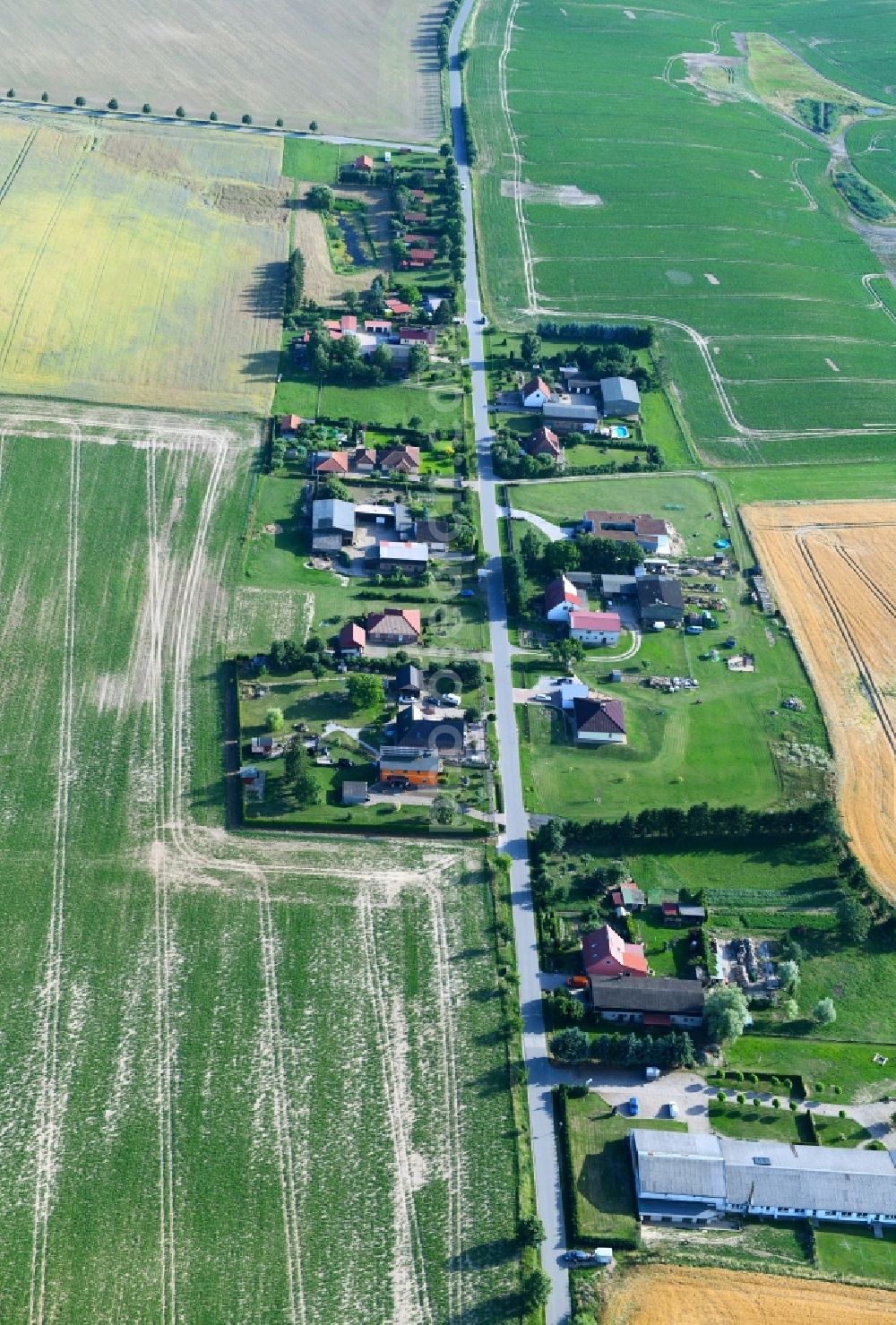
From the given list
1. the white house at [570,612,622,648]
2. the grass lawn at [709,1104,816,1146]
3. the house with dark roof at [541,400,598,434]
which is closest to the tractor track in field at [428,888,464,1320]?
the grass lawn at [709,1104,816,1146]

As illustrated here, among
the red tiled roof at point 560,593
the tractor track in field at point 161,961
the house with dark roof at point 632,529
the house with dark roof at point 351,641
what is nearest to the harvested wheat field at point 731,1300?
the tractor track in field at point 161,961

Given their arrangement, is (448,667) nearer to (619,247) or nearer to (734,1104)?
(734,1104)

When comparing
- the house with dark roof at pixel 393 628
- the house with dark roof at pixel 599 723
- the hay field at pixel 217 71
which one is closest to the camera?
the house with dark roof at pixel 599 723

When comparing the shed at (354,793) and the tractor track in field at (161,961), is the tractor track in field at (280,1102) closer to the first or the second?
the tractor track in field at (161,961)

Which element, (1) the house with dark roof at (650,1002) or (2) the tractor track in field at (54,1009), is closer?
(2) the tractor track in field at (54,1009)

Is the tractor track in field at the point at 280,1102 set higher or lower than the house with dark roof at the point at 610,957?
lower

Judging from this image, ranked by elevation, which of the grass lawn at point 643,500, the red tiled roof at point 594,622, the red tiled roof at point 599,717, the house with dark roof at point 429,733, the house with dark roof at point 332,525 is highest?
the grass lawn at point 643,500

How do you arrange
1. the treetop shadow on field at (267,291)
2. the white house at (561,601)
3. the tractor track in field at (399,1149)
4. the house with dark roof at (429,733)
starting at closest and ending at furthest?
the tractor track in field at (399,1149) < the house with dark roof at (429,733) < the white house at (561,601) < the treetop shadow on field at (267,291)
